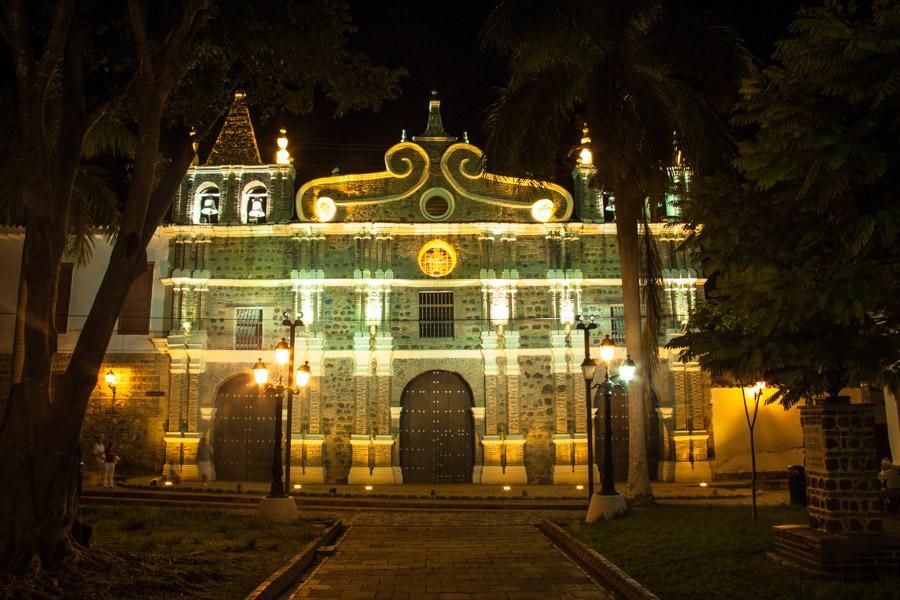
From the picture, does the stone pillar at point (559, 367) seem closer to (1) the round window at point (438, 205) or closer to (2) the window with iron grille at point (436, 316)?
(2) the window with iron grille at point (436, 316)

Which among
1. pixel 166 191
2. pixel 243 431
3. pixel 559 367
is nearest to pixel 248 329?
pixel 243 431

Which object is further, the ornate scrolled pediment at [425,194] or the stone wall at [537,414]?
the ornate scrolled pediment at [425,194]

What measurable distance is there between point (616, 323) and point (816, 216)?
715 inches

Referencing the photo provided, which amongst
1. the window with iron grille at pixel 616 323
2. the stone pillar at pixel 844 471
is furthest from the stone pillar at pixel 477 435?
the stone pillar at pixel 844 471

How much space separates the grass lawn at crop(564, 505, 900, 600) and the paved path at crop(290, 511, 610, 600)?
786mm

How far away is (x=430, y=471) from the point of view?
2539 cm

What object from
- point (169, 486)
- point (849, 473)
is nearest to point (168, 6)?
point (849, 473)

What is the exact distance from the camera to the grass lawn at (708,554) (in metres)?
7.96

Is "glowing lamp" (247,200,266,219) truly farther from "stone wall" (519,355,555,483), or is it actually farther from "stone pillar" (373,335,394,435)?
"stone wall" (519,355,555,483)

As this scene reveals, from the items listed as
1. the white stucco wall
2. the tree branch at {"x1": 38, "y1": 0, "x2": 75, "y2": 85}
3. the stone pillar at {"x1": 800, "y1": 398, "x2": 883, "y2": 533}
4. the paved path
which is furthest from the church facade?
the tree branch at {"x1": 38, "y1": 0, "x2": 75, "y2": 85}

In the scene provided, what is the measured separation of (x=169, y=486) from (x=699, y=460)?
1649 cm

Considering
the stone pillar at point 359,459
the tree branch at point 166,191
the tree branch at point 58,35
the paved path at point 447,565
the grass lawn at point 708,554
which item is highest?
the tree branch at point 58,35

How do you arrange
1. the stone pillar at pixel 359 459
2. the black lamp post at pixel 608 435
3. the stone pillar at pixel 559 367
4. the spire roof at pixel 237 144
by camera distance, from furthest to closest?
the spire roof at pixel 237 144 < the stone pillar at pixel 559 367 < the stone pillar at pixel 359 459 < the black lamp post at pixel 608 435

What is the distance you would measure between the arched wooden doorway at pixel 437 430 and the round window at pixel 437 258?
11.4 ft
